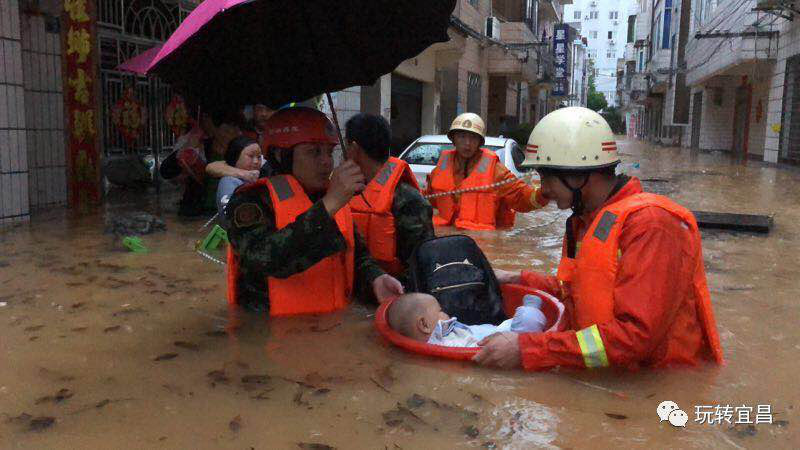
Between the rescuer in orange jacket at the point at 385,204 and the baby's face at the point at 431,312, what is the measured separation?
1077 millimetres

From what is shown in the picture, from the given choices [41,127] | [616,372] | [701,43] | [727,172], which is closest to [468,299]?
[616,372]

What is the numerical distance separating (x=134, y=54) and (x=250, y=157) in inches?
198

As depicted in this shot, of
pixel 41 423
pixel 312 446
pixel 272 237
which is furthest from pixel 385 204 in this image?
pixel 41 423

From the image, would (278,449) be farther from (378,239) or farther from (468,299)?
(378,239)

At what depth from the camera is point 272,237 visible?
353cm

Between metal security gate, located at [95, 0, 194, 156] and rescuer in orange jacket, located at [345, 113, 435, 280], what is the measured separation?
6834 mm

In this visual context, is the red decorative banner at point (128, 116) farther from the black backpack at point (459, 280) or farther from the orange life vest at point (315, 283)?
the black backpack at point (459, 280)

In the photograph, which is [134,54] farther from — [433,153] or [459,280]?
[459,280]

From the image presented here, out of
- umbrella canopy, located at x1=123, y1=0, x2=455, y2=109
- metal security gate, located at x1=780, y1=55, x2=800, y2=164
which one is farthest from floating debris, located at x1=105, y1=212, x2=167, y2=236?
metal security gate, located at x1=780, y1=55, x2=800, y2=164

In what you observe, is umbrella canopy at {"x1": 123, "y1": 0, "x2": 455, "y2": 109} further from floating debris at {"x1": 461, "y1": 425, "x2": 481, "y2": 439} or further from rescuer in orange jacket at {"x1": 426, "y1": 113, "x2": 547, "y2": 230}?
rescuer in orange jacket at {"x1": 426, "y1": 113, "x2": 547, "y2": 230}

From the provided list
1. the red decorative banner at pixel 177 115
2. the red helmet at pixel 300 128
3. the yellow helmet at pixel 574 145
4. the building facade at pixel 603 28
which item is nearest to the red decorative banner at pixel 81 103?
the red decorative banner at pixel 177 115

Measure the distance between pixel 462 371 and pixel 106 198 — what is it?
8.20 m

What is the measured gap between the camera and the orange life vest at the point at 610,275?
295 centimetres

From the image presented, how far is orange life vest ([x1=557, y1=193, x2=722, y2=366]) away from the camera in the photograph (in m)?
2.95
